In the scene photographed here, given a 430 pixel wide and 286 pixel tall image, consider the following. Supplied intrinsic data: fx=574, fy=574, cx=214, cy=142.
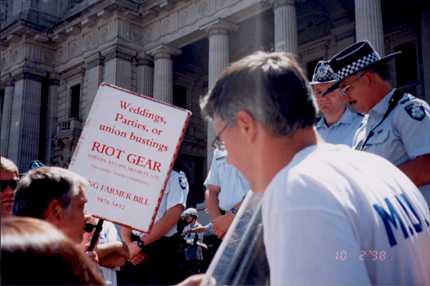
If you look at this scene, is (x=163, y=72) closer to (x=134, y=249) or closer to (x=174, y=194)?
(x=174, y=194)

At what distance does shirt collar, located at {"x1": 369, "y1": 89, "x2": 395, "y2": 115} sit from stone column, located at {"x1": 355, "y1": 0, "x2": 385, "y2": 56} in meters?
13.9

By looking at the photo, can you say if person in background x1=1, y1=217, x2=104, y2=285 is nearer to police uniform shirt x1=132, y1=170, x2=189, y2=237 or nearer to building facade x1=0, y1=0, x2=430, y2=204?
police uniform shirt x1=132, y1=170, x2=189, y2=237

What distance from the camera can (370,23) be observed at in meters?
17.6

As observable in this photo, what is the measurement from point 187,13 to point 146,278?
1955 cm

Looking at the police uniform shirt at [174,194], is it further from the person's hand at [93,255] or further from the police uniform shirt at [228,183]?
the person's hand at [93,255]

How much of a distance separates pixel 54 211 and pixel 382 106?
2345mm

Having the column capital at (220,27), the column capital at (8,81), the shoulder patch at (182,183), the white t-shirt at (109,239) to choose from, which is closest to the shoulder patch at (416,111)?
the white t-shirt at (109,239)

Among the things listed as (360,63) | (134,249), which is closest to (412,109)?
(360,63)

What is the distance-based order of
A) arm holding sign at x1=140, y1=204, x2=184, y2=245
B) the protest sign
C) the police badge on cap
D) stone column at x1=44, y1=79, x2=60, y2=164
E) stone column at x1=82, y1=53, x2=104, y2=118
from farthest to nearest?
stone column at x1=44, y1=79, x2=60, y2=164, stone column at x1=82, y1=53, x2=104, y2=118, arm holding sign at x1=140, y1=204, x2=184, y2=245, the police badge on cap, the protest sign

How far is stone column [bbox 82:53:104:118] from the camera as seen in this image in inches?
1041

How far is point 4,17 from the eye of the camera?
3319cm

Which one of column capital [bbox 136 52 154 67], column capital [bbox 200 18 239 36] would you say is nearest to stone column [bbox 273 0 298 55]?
column capital [bbox 200 18 239 36]

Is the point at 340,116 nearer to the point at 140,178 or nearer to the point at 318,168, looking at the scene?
the point at 140,178

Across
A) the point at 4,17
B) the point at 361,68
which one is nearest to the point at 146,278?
the point at 361,68
